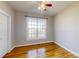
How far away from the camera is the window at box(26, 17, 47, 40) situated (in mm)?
5254

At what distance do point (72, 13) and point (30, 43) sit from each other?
3.05 meters

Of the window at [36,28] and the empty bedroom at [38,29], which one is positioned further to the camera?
the window at [36,28]

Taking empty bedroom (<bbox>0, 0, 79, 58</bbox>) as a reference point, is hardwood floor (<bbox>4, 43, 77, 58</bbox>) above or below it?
below

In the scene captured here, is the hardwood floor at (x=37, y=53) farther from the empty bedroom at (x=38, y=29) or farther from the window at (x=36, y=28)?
the window at (x=36, y=28)

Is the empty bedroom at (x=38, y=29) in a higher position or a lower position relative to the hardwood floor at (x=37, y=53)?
higher

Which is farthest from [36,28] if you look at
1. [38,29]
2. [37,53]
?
[37,53]

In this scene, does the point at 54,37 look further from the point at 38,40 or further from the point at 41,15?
the point at 41,15

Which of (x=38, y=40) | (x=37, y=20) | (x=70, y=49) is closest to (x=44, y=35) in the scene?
(x=38, y=40)

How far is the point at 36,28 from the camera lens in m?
5.51

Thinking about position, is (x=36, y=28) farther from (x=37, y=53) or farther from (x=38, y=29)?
(x=37, y=53)

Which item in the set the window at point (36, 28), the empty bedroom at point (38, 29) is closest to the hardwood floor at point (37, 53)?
the empty bedroom at point (38, 29)

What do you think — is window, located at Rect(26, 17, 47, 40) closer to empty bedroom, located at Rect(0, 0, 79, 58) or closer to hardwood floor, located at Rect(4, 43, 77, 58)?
empty bedroom, located at Rect(0, 0, 79, 58)

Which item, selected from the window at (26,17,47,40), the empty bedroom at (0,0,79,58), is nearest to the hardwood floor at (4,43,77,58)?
the empty bedroom at (0,0,79,58)

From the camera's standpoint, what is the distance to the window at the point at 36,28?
17.2 feet
